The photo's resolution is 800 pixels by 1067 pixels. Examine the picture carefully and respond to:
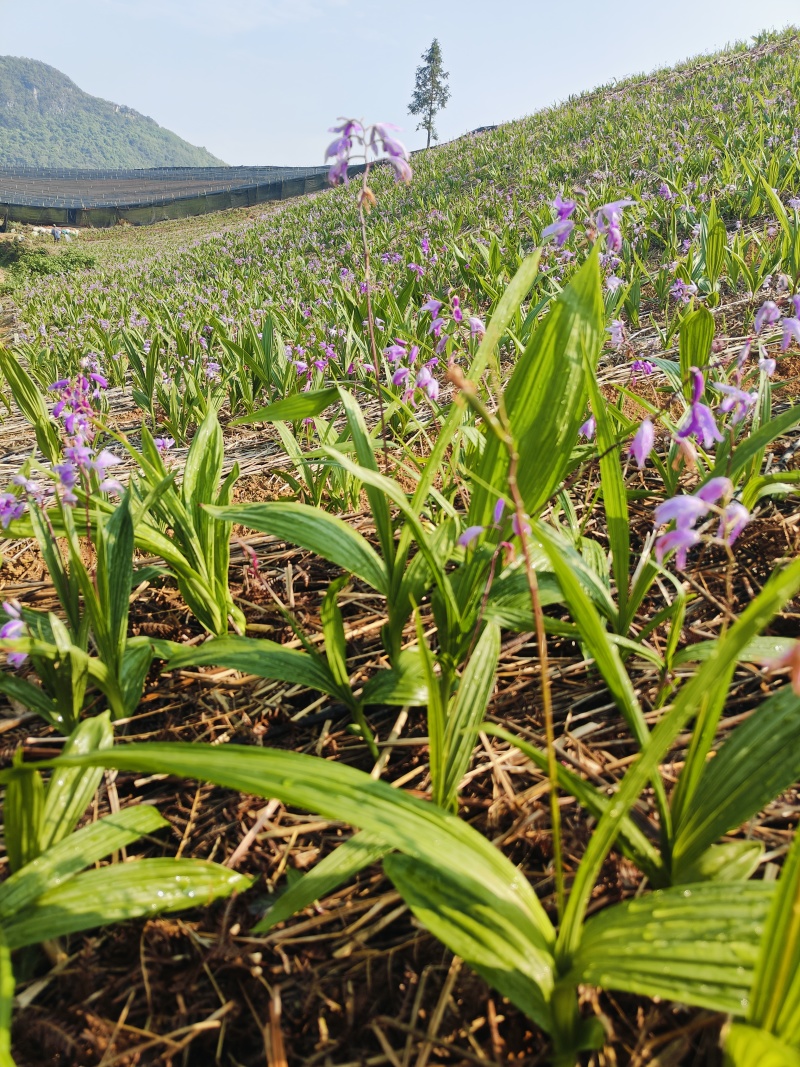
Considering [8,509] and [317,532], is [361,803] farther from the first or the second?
[8,509]

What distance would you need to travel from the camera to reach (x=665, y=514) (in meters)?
0.87

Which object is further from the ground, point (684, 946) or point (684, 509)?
point (684, 509)

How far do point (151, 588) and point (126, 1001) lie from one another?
1207 mm

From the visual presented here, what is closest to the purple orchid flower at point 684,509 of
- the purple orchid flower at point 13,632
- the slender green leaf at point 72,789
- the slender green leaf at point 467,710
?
the slender green leaf at point 467,710

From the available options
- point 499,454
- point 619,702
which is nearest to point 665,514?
point 619,702

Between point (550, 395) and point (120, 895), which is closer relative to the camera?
point (120, 895)

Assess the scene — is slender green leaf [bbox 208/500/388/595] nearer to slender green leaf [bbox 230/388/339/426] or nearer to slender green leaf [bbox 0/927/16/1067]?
slender green leaf [bbox 230/388/339/426]

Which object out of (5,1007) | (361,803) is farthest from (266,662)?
(5,1007)

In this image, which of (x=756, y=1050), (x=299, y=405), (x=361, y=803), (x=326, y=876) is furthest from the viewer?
(x=299, y=405)

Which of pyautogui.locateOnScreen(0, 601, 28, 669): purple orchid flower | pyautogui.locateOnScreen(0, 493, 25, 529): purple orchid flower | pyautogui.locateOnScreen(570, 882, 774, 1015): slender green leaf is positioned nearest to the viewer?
pyautogui.locateOnScreen(570, 882, 774, 1015): slender green leaf

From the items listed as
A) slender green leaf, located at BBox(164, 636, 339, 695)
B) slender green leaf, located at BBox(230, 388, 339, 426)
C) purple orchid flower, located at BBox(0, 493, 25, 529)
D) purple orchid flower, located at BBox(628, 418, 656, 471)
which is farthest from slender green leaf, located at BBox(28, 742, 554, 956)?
slender green leaf, located at BBox(230, 388, 339, 426)

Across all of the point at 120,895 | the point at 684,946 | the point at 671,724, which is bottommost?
the point at 120,895

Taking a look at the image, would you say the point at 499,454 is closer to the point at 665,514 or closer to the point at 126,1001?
the point at 665,514

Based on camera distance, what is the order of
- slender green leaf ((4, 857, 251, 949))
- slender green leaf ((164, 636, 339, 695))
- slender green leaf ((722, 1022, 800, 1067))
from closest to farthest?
slender green leaf ((722, 1022, 800, 1067)) → slender green leaf ((4, 857, 251, 949)) → slender green leaf ((164, 636, 339, 695))
